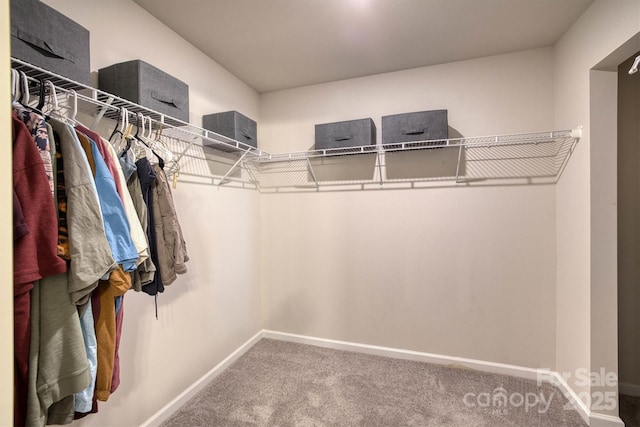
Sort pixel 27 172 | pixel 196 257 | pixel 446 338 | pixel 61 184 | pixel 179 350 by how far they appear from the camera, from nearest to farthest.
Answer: pixel 27 172
pixel 61 184
pixel 179 350
pixel 196 257
pixel 446 338

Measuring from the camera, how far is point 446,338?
2303 mm

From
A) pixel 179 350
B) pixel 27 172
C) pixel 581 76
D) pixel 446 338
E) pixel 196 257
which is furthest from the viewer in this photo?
pixel 446 338

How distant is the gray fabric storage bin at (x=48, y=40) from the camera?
945 mm

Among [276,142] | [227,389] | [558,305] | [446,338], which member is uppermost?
[276,142]

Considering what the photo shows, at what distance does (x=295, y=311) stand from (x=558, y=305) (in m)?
2.06

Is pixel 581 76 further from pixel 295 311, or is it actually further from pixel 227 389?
pixel 227 389

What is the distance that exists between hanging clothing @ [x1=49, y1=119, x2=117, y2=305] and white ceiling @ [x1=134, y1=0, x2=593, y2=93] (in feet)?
3.84

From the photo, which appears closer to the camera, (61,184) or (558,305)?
(61,184)

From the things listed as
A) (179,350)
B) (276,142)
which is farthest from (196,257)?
(276,142)

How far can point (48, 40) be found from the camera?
1.00 metres

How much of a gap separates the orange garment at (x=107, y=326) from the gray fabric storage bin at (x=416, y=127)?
1.83m

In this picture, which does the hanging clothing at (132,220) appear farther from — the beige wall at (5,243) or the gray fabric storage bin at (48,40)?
the beige wall at (5,243)

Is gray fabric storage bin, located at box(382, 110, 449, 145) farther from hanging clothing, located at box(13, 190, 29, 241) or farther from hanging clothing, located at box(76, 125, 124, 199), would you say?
hanging clothing, located at box(13, 190, 29, 241)

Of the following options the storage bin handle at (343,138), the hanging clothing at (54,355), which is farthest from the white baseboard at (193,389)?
the storage bin handle at (343,138)
